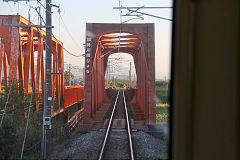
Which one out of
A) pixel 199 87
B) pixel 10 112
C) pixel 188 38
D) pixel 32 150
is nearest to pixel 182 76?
pixel 199 87

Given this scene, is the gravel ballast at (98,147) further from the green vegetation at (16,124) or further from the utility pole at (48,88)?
the green vegetation at (16,124)

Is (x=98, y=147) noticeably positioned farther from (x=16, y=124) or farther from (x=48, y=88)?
(x=16, y=124)

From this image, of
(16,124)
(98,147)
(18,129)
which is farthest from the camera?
(18,129)

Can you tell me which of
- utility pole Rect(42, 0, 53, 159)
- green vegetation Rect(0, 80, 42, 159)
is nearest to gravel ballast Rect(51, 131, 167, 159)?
utility pole Rect(42, 0, 53, 159)

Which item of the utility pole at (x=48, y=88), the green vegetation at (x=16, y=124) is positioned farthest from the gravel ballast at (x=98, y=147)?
the green vegetation at (x=16, y=124)

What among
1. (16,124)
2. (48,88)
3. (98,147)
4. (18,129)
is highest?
(48,88)

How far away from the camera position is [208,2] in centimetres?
186

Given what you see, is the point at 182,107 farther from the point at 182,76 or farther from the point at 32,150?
the point at 32,150

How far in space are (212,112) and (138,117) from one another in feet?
50.1

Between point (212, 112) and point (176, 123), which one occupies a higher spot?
point (212, 112)

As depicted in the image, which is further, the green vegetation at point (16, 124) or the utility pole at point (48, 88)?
the utility pole at point (48, 88)

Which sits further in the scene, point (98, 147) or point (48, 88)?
point (98, 147)

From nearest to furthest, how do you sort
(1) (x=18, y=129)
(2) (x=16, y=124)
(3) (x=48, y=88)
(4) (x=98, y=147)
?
(3) (x=48, y=88)
(4) (x=98, y=147)
(2) (x=16, y=124)
(1) (x=18, y=129)

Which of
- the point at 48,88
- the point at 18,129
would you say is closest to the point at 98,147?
the point at 48,88
